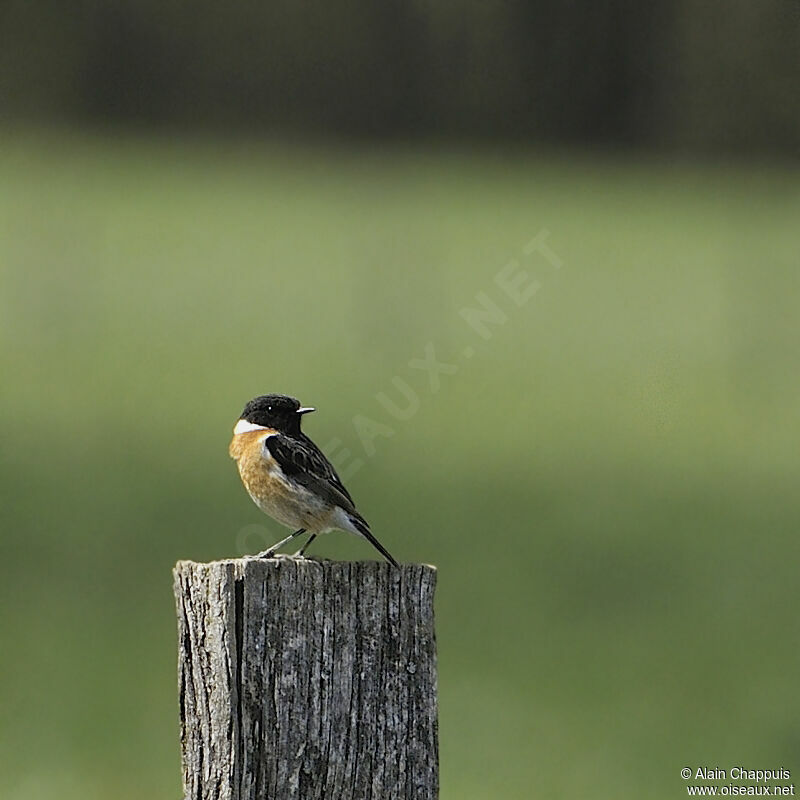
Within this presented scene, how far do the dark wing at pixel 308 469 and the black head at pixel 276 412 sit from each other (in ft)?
0.21

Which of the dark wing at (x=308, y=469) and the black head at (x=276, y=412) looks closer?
the dark wing at (x=308, y=469)

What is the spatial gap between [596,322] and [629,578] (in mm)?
9725

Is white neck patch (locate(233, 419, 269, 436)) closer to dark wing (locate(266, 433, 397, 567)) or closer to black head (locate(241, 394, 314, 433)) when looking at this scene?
black head (locate(241, 394, 314, 433))

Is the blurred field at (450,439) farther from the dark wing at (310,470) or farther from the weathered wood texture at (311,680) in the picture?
the weathered wood texture at (311,680)

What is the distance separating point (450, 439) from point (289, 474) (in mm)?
12162

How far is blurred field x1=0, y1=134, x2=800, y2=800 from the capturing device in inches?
438

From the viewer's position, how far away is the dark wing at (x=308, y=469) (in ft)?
19.5

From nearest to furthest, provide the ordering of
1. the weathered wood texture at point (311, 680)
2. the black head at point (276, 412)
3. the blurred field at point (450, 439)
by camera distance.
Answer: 1. the weathered wood texture at point (311, 680)
2. the black head at point (276, 412)
3. the blurred field at point (450, 439)

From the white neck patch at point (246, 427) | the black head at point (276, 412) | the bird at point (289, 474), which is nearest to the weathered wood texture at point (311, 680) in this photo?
the bird at point (289, 474)

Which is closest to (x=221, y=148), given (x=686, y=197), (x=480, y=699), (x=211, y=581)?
(x=686, y=197)

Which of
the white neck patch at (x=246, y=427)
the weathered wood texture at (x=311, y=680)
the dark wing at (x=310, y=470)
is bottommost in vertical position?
the weathered wood texture at (x=311, y=680)

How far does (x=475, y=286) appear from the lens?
22938mm

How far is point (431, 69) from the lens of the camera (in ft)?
122

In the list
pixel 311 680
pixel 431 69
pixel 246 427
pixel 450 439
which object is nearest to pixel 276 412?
pixel 246 427
